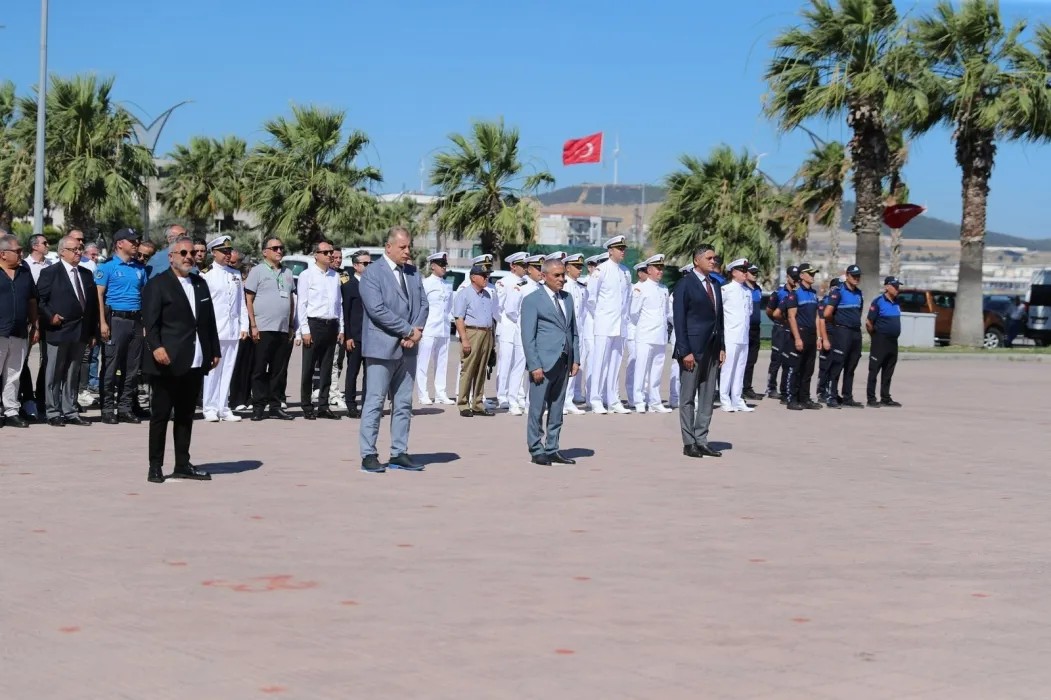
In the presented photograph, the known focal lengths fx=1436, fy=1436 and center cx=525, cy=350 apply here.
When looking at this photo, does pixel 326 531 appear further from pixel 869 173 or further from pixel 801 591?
pixel 869 173

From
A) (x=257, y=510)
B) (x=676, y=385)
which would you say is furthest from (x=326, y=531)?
(x=676, y=385)

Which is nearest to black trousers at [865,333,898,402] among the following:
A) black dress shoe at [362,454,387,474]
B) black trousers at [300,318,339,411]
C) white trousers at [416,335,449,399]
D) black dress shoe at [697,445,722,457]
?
white trousers at [416,335,449,399]

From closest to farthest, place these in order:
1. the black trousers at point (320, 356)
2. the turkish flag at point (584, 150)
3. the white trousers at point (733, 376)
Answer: the black trousers at point (320, 356)
the white trousers at point (733, 376)
the turkish flag at point (584, 150)

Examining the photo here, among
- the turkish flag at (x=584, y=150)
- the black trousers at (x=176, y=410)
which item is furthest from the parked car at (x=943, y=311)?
the turkish flag at (x=584, y=150)

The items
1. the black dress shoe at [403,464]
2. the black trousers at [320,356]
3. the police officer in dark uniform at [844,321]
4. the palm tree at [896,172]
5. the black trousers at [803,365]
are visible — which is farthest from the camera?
the palm tree at [896,172]

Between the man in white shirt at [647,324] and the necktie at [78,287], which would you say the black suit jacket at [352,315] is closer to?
the necktie at [78,287]

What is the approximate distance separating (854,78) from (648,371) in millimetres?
19313

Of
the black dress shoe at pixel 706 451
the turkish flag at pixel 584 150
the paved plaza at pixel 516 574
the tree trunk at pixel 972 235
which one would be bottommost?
the paved plaza at pixel 516 574

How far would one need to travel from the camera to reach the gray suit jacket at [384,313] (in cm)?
1209

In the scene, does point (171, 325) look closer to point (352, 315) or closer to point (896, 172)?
point (352, 315)

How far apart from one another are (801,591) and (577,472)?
191 inches

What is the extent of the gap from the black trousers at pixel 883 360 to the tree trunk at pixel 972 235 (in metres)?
18.6

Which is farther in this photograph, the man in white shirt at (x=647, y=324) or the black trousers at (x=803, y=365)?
the black trousers at (x=803, y=365)

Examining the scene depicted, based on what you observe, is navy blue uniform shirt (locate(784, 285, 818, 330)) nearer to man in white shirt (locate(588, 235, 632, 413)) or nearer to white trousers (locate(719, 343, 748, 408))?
white trousers (locate(719, 343, 748, 408))
